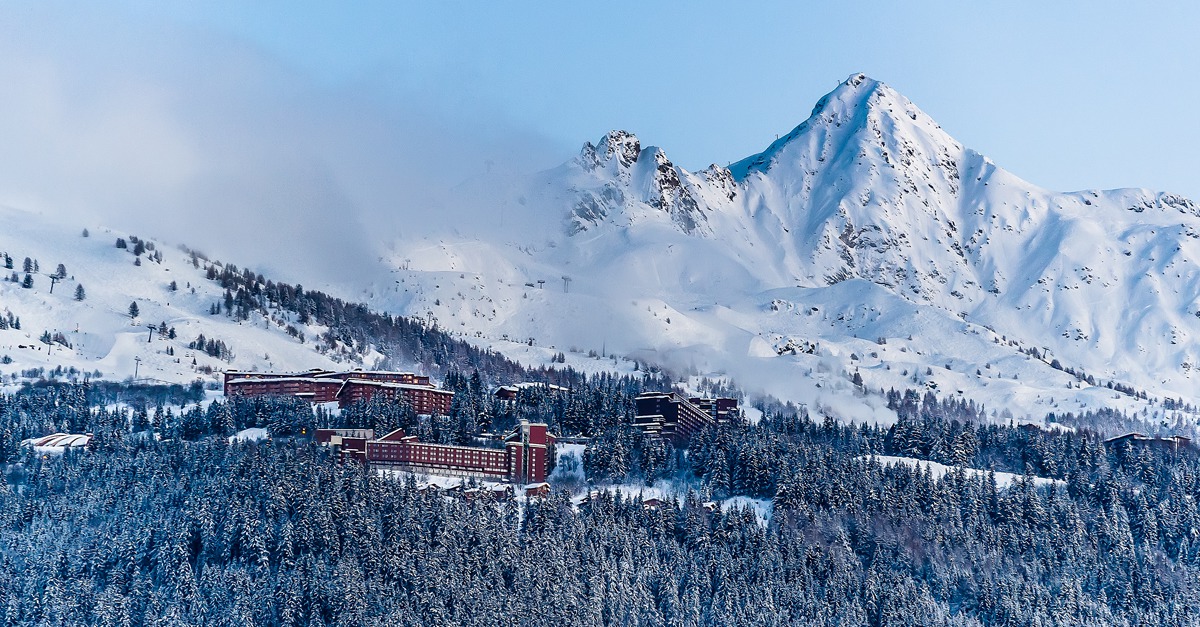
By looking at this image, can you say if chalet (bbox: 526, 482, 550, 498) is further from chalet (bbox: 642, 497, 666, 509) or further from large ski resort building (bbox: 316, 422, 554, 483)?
chalet (bbox: 642, 497, 666, 509)

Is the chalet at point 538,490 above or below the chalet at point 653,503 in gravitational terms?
above

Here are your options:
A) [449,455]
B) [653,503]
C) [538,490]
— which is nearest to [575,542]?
[653,503]

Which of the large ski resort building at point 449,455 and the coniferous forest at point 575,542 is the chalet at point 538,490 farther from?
the large ski resort building at point 449,455

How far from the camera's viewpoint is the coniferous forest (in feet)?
486

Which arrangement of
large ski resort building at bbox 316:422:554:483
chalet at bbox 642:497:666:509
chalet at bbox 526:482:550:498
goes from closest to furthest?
1. chalet at bbox 642:497:666:509
2. chalet at bbox 526:482:550:498
3. large ski resort building at bbox 316:422:554:483

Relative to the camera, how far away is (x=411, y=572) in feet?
489

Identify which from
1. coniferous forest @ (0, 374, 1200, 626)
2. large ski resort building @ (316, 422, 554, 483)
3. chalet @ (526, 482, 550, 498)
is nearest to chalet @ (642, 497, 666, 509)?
coniferous forest @ (0, 374, 1200, 626)

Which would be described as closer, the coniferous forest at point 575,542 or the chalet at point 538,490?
the coniferous forest at point 575,542

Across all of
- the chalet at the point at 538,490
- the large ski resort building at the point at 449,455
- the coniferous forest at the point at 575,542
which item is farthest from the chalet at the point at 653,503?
the large ski resort building at the point at 449,455

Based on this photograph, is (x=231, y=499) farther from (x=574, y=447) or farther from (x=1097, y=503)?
(x=1097, y=503)

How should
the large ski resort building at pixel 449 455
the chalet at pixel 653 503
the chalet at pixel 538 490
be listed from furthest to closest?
the large ski resort building at pixel 449 455 < the chalet at pixel 538 490 < the chalet at pixel 653 503

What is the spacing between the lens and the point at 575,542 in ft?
522

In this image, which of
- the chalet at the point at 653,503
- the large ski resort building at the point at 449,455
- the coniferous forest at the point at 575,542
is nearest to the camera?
the coniferous forest at the point at 575,542

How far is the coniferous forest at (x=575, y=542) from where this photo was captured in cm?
14812
